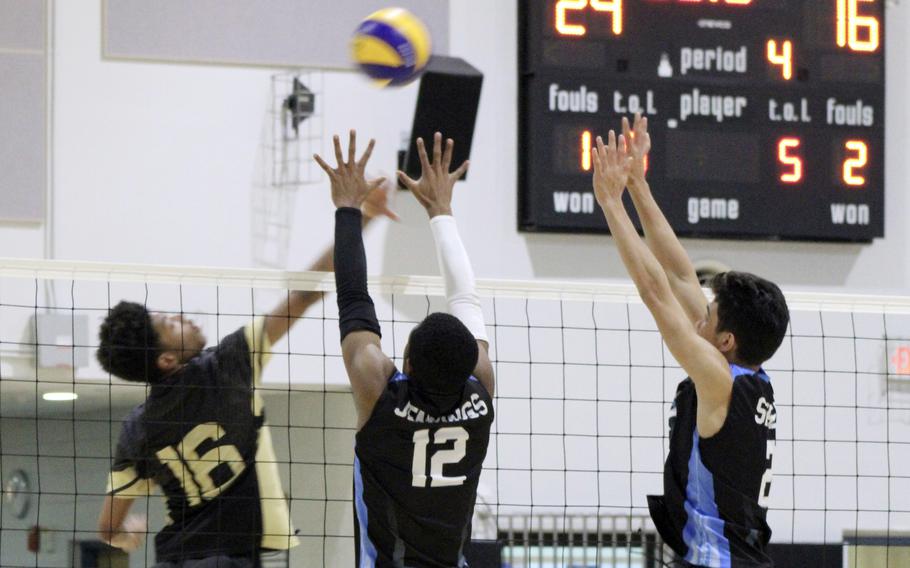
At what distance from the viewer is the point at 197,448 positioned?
14.3 ft

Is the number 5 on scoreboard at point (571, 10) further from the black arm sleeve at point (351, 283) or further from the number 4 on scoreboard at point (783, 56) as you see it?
the black arm sleeve at point (351, 283)

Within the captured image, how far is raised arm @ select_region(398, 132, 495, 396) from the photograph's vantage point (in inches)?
146

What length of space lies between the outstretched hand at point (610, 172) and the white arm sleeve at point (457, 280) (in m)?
0.42

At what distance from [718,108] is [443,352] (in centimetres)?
522

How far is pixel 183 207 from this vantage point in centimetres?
799

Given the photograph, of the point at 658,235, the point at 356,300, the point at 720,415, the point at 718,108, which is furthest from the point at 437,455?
the point at 718,108

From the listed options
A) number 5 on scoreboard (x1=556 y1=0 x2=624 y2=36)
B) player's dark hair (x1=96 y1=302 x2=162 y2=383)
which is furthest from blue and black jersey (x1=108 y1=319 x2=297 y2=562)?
number 5 on scoreboard (x1=556 y1=0 x2=624 y2=36)

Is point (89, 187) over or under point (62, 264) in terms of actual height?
over

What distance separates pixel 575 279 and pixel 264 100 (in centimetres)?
215

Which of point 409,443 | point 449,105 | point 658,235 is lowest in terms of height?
point 409,443

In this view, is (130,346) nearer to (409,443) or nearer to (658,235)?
(409,443)

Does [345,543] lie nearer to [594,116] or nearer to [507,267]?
[507,267]

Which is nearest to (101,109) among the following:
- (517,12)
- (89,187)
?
(89,187)

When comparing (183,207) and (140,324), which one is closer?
(140,324)
